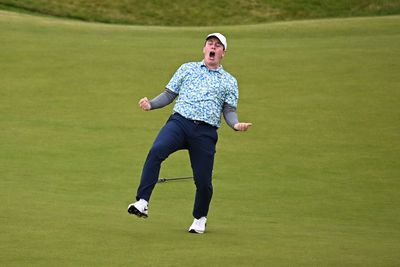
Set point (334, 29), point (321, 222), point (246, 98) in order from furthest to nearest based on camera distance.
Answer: point (334, 29), point (246, 98), point (321, 222)

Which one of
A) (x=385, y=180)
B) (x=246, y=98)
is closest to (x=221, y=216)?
→ (x=385, y=180)

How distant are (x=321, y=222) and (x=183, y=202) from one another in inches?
65.1

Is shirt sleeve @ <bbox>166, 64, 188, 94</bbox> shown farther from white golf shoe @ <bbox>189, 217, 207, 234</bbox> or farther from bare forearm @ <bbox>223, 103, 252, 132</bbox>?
white golf shoe @ <bbox>189, 217, 207, 234</bbox>

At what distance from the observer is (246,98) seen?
17953mm

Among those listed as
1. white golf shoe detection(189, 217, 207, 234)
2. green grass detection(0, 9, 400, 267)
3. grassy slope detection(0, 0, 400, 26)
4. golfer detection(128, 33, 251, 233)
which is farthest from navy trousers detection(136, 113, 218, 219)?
grassy slope detection(0, 0, 400, 26)

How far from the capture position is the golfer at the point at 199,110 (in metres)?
9.11

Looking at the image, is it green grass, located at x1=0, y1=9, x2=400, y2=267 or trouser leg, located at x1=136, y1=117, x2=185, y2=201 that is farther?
trouser leg, located at x1=136, y1=117, x2=185, y2=201

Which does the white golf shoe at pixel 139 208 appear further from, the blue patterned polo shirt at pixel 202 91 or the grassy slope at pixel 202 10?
the grassy slope at pixel 202 10

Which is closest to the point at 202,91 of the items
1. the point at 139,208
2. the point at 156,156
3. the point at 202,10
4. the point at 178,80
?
the point at 178,80

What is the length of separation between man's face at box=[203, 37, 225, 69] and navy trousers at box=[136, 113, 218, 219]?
0.51 metres

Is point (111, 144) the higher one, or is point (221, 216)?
point (111, 144)

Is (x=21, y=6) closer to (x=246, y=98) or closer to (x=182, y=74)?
(x=246, y=98)

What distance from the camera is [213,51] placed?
360 inches

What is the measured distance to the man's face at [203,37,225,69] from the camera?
9.14 m
